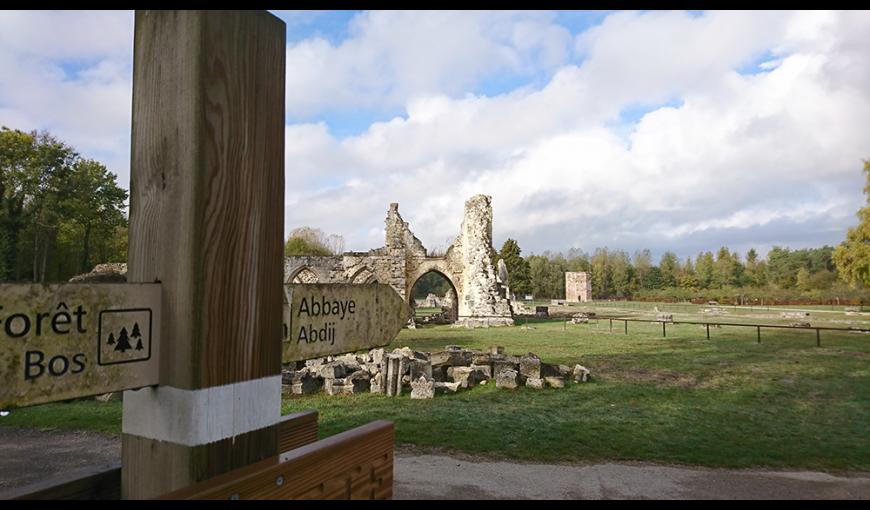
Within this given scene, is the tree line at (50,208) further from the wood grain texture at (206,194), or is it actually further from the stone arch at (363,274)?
the wood grain texture at (206,194)

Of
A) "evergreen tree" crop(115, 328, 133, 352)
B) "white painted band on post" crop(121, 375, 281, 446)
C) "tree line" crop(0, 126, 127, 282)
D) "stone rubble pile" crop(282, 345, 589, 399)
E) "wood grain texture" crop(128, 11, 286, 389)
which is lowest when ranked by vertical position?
"stone rubble pile" crop(282, 345, 589, 399)

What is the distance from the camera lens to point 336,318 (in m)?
1.83

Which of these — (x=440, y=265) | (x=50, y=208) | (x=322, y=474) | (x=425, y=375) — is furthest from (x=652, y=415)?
(x=50, y=208)

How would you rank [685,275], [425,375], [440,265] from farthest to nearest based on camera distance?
[685,275]
[440,265]
[425,375]

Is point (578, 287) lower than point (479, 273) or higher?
lower

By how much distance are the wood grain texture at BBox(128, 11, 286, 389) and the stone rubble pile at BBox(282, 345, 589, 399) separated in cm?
702

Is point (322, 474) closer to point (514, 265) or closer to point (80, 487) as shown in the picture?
point (80, 487)

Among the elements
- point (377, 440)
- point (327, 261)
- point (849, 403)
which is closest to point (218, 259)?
point (377, 440)

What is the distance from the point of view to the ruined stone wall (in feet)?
181

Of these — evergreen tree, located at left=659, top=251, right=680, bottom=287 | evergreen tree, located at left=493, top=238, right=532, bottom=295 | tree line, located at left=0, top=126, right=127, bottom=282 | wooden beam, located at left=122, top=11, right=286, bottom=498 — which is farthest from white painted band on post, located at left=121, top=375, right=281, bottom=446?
evergreen tree, located at left=659, top=251, right=680, bottom=287

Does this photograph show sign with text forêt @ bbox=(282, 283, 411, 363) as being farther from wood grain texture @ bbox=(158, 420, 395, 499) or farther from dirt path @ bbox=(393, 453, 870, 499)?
dirt path @ bbox=(393, 453, 870, 499)

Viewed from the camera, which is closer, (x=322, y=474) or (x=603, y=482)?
(x=322, y=474)

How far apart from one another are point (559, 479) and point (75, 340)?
14.4 feet

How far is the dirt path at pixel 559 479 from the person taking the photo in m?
4.26
